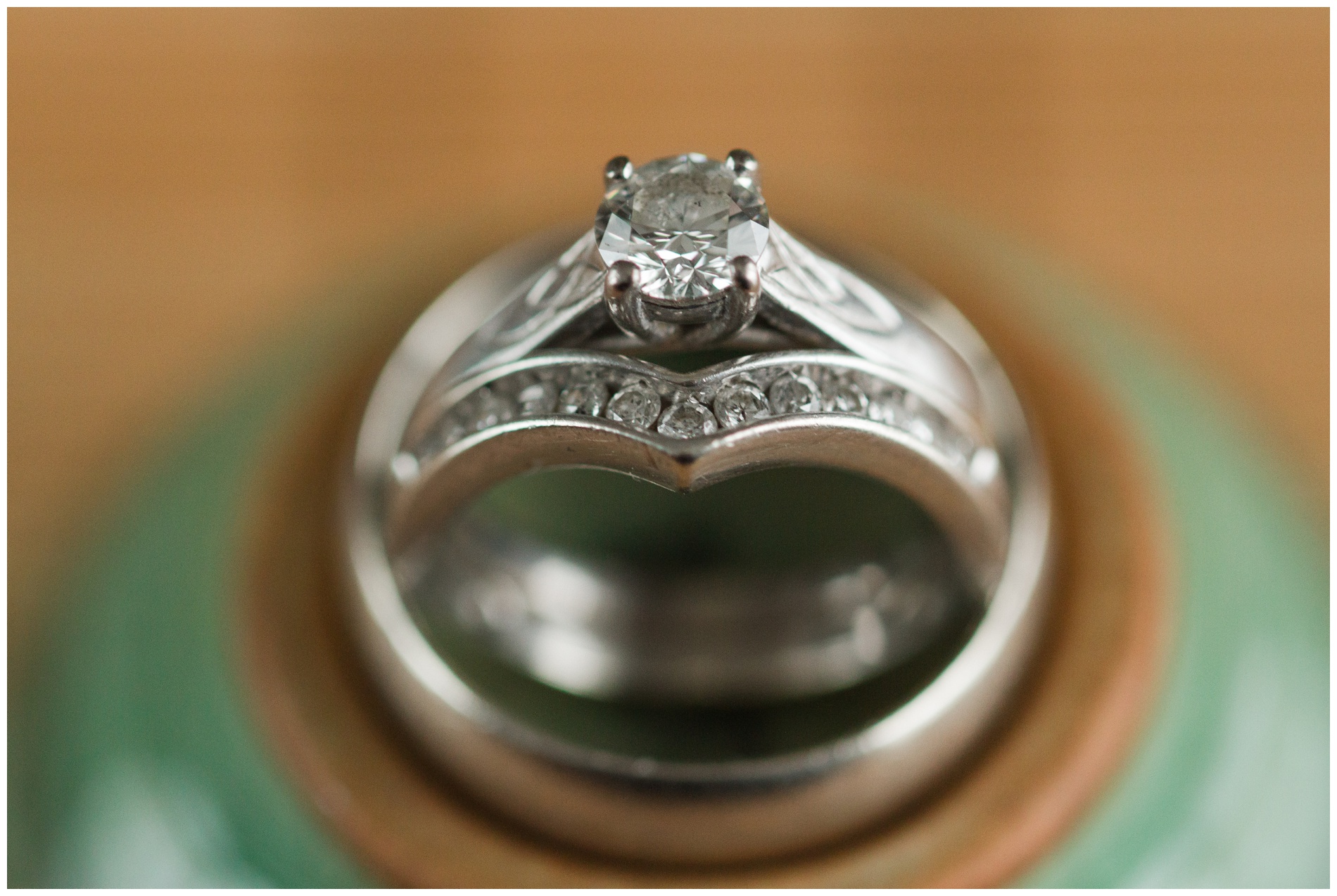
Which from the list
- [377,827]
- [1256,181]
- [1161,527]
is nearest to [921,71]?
[1256,181]

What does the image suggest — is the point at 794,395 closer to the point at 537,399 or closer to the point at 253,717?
the point at 537,399

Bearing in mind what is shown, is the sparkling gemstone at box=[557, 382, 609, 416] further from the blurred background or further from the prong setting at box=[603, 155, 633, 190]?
the blurred background

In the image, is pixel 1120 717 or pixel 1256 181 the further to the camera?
pixel 1256 181

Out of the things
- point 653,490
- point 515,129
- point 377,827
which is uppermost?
point 515,129

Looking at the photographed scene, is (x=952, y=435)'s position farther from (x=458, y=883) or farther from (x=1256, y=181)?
(x=1256, y=181)

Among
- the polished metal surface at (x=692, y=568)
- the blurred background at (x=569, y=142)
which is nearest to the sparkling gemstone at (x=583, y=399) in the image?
the polished metal surface at (x=692, y=568)

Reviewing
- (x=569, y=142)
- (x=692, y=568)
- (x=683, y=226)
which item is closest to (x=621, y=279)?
(x=683, y=226)

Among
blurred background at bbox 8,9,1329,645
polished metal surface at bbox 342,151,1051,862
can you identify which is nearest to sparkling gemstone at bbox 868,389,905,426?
polished metal surface at bbox 342,151,1051,862
